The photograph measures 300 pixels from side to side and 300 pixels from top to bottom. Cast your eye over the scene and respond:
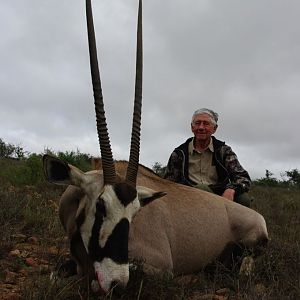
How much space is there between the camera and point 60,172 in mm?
3707

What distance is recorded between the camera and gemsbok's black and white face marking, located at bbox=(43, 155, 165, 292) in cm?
311

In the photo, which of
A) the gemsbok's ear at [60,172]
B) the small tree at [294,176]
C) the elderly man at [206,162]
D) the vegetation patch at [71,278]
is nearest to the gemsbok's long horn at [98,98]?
the gemsbok's ear at [60,172]

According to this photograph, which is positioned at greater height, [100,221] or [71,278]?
[100,221]

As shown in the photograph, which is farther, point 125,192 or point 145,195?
point 145,195

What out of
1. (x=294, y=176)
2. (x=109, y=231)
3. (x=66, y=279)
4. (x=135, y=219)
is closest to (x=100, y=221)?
(x=109, y=231)

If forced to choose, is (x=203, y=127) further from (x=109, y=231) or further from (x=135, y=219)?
(x=109, y=231)

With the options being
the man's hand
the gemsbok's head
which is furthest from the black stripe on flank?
the man's hand

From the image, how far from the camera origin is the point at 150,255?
396 centimetres

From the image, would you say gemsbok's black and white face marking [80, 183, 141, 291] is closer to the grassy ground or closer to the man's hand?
the grassy ground

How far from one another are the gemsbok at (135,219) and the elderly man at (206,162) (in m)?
0.73

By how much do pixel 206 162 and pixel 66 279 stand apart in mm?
3075

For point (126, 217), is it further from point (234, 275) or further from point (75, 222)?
point (234, 275)

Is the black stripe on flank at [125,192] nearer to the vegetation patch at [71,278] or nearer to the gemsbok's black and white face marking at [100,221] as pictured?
the gemsbok's black and white face marking at [100,221]

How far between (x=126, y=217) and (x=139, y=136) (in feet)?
2.52
